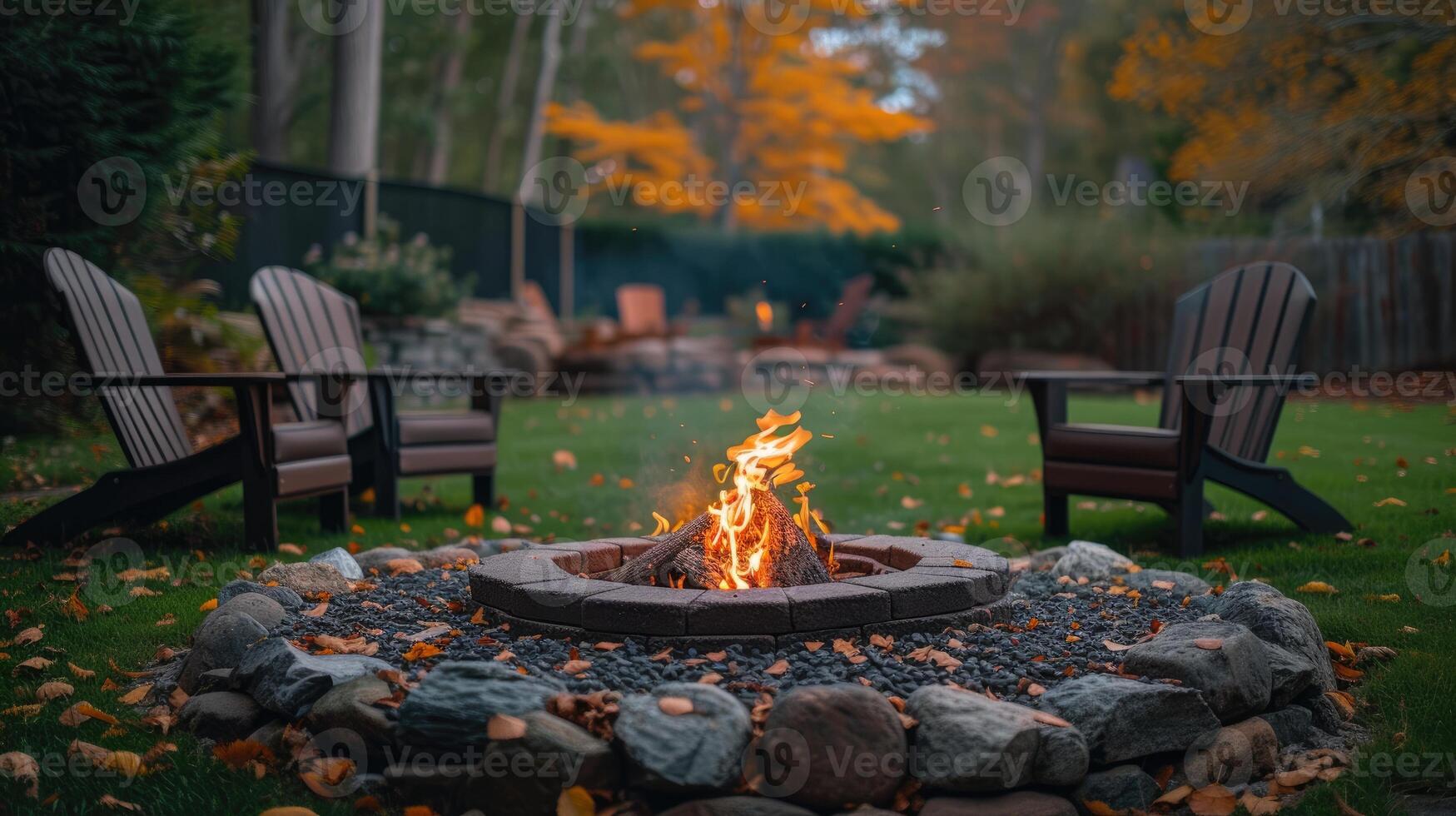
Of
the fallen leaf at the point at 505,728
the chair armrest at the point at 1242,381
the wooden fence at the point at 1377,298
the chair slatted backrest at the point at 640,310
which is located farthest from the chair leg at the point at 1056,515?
the chair slatted backrest at the point at 640,310

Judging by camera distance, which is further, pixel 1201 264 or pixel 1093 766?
pixel 1201 264

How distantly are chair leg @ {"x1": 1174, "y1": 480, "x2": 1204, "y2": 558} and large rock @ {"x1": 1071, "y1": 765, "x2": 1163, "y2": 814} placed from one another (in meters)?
2.05

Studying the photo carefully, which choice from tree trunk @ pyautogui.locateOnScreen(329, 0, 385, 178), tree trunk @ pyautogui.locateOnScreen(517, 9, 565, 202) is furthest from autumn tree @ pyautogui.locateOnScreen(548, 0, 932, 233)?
tree trunk @ pyautogui.locateOnScreen(329, 0, 385, 178)

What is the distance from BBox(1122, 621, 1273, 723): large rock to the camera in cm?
254

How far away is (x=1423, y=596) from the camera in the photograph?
3.47 metres

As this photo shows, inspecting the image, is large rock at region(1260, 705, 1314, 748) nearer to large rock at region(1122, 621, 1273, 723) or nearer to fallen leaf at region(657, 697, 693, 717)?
large rock at region(1122, 621, 1273, 723)

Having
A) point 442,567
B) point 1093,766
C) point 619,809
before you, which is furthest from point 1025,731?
point 442,567

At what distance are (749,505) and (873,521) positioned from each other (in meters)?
2.13

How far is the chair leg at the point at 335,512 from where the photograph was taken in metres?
4.86

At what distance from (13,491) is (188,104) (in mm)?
2111

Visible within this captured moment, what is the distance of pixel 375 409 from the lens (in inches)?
201

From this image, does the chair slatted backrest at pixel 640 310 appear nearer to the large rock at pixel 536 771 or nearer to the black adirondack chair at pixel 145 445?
the black adirondack chair at pixel 145 445

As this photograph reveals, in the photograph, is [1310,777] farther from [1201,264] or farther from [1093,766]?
[1201,264]

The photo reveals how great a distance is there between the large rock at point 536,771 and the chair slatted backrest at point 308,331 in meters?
3.00
